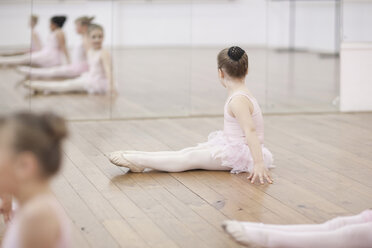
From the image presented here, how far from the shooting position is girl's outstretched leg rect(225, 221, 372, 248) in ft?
7.64

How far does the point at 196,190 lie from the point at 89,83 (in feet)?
10.1

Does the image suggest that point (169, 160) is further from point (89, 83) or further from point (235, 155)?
point (89, 83)

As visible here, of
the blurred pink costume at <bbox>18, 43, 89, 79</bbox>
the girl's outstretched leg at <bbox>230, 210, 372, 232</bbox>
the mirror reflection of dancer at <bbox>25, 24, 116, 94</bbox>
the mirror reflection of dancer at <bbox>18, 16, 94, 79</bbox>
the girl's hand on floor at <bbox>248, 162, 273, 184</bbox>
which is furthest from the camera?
the blurred pink costume at <bbox>18, 43, 89, 79</bbox>

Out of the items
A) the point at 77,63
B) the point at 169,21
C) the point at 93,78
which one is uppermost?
the point at 169,21

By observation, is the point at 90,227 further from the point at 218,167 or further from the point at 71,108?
the point at 71,108

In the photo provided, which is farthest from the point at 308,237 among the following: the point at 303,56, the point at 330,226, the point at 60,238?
the point at 303,56

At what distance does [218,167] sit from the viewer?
12.3ft

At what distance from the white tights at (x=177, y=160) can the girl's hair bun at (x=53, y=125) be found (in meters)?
1.93

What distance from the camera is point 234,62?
366 centimetres

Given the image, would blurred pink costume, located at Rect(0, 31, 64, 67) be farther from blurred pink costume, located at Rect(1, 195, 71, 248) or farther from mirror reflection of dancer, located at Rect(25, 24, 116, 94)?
blurred pink costume, located at Rect(1, 195, 71, 248)

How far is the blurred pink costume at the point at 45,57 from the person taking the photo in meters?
5.66

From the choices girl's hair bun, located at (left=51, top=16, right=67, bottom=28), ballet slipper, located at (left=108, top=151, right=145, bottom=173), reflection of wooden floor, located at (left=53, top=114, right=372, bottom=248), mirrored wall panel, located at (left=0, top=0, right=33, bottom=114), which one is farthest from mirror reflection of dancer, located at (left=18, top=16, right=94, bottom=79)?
ballet slipper, located at (left=108, top=151, right=145, bottom=173)

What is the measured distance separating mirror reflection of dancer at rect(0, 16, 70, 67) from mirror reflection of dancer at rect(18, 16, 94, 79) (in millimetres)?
58

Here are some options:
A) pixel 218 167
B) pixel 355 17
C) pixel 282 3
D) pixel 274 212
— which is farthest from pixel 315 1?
pixel 274 212
